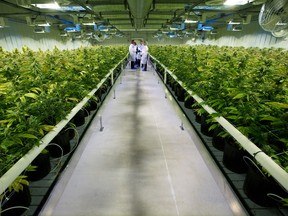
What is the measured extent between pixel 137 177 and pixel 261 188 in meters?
1.20

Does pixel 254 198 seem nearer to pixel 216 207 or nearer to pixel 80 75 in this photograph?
pixel 216 207

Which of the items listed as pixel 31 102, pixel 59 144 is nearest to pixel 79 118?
pixel 59 144

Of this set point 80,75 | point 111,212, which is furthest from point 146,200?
point 80,75

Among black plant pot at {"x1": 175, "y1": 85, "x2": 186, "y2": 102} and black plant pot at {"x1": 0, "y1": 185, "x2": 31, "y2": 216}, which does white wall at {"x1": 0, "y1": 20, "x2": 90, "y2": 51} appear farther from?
black plant pot at {"x1": 0, "y1": 185, "x2": 31, "y2": 216}

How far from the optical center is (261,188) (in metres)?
1.55

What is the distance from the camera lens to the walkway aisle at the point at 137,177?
173cm

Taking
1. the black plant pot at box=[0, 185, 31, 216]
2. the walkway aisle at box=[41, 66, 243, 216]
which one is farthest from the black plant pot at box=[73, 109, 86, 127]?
the black plant pot at box=[0, 185, 31, 216]

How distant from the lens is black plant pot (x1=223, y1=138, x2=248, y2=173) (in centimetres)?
190

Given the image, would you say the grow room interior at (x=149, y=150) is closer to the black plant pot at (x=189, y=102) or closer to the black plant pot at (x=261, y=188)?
the black plant pot at (x=261, y=188)

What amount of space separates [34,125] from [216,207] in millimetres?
1736

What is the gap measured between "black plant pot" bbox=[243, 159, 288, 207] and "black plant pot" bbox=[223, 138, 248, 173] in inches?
9.7

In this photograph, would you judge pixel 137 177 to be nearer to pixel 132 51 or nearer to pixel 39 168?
pixel 39 168

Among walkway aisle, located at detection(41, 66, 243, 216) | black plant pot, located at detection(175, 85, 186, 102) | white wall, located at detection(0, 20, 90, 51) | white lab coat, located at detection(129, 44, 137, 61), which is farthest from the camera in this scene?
white lab coat, located at detection(129, 44, 137, 61)

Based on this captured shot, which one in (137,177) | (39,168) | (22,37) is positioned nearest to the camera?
(39,168)
